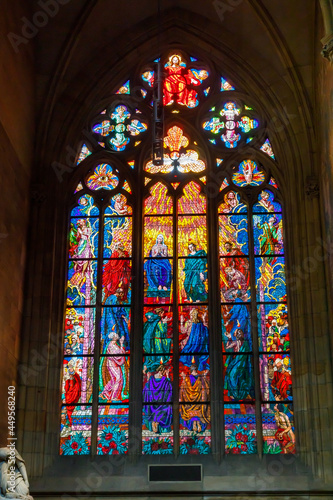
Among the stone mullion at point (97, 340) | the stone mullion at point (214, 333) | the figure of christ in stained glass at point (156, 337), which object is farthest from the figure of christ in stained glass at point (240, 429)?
the stone mullion at point (97, 340)

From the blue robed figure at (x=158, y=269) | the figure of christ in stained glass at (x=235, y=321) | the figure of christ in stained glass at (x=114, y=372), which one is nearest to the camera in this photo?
the figure of christ in stained glass at (x=114, y=372)

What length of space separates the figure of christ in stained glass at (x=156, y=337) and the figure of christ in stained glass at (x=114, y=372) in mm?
366

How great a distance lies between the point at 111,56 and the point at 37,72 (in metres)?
1.40

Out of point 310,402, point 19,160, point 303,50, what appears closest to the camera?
point 310,402

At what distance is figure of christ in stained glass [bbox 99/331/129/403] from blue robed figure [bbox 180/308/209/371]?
95 centimetres

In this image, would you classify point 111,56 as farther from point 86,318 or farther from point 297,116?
point 86,318

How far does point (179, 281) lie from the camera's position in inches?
585

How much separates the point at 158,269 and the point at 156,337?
1210mm

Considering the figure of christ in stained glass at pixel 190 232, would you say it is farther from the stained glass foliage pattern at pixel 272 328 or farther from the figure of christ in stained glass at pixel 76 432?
the figure of christ in stained glass at pixel 76 432

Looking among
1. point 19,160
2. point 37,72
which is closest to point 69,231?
point 19,160

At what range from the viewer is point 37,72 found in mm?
15859

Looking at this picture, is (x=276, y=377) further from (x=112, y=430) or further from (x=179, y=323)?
(x=112, y=430)

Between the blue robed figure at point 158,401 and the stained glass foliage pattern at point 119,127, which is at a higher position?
the stained glass foliage pattern at point 119,127

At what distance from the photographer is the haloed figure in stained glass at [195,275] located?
48.3 feet
